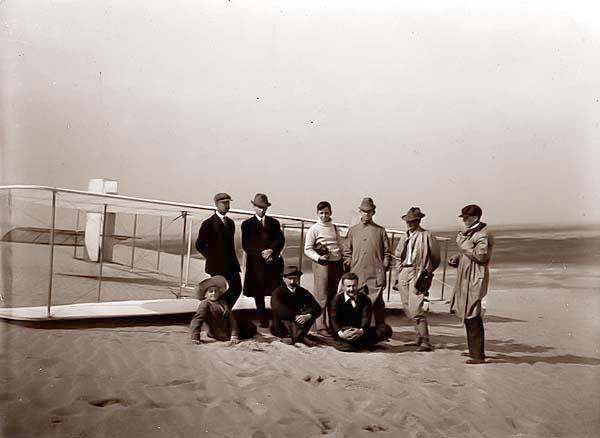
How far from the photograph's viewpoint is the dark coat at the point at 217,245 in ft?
9.46

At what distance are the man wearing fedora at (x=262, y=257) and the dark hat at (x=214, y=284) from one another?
0.12 meters

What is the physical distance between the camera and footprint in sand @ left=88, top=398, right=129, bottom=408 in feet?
8.31

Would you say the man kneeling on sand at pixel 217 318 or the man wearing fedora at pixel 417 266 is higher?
the man wearing fedora at pixel 417 266

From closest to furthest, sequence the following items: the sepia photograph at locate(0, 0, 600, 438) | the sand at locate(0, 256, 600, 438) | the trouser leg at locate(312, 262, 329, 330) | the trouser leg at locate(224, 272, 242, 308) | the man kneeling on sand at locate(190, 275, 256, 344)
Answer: the sand at locate(0, 256, 600, 438), the sepia photograph at locate(0, 0, 600, 438), the man kneeling on sand at locate(190, 275, 256, 344), the trouser leg at locate(224, 272, 242, 308), the trouser leg at locate(312, 262, 329, 330)

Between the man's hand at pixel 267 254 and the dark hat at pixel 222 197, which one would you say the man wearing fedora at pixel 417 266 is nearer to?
the man's hand at pixel 267 254

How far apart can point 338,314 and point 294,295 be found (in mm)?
236

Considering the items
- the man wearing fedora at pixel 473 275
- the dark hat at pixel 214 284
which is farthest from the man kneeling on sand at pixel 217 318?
the man wearing fedora at pixel 473 275

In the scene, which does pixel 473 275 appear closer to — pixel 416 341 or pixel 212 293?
pixel 416 341

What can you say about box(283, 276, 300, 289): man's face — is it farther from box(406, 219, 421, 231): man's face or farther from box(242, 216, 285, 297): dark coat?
box(406, 219, 421, 231): man's face

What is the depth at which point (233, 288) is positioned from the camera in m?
2.91

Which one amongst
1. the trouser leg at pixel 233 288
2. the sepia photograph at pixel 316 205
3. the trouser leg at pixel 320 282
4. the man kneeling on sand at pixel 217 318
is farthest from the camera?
the trouser leg at pixel 320 282

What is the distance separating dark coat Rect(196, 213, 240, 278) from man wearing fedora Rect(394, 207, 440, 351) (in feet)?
2.68

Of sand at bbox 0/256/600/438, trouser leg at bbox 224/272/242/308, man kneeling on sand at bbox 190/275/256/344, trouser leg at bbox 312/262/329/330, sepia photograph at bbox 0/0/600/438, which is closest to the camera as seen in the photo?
sand at bbox 0/256/600/438

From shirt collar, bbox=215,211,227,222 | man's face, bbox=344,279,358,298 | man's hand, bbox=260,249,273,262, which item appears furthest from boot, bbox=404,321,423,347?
shirt collar, bbox=215,211,227,222
